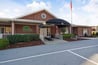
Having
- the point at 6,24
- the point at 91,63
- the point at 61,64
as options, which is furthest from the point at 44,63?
the point at 6,24

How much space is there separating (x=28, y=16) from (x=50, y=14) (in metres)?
4.67

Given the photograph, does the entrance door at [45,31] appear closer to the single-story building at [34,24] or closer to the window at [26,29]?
the single-story building at [34,24]

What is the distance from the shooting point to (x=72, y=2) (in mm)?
28172

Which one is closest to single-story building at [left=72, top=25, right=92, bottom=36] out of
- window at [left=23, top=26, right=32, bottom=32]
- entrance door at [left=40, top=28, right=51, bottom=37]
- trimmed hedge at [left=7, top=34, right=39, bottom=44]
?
entrance door at [left=40, top=28, right=51, bottom=37]

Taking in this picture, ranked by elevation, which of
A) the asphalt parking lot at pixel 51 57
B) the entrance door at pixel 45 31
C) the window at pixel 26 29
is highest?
the window at pixel 26 29

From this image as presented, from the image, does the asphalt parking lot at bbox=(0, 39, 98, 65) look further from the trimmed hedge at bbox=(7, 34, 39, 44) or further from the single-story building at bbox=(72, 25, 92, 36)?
the single-story building at bbox=(72, 25, 92, 36)

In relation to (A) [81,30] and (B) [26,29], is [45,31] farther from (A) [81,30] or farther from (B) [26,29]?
(A) [81,30]

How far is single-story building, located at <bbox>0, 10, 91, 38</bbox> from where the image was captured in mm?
22081

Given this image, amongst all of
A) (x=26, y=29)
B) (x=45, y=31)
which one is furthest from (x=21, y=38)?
(x=45, y=31)

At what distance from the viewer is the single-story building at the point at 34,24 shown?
72.4 feet

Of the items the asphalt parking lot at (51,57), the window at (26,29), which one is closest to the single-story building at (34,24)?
the window at (26,29)

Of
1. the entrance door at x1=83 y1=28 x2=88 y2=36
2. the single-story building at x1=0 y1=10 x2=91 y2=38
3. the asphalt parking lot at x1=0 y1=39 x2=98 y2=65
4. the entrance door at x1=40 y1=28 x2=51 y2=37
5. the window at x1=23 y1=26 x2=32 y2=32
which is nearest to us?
the asphalt parking lot at x1=0 y1=39 x2=98 y2=65

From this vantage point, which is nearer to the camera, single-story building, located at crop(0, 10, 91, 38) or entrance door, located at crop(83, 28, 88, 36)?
single-story building, located at crop(0, 10, 91, 38)

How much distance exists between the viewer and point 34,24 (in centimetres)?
2388
